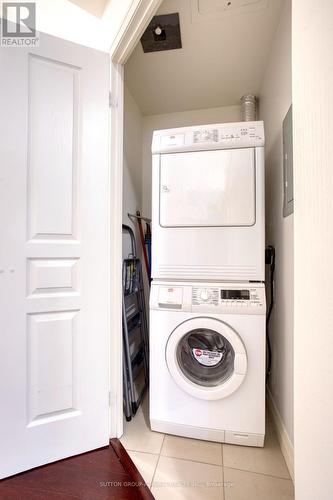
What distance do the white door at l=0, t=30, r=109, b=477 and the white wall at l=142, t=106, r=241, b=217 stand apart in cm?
113

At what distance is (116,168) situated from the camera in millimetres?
1314

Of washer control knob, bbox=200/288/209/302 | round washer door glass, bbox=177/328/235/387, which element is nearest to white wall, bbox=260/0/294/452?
round washer door glass, bbox=177/328/235/387

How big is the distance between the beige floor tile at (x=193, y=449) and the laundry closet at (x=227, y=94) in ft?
0.14

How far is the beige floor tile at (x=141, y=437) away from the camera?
1269 mm

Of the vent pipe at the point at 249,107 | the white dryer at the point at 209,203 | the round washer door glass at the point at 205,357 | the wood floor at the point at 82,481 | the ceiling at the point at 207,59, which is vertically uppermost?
the ceiling at the point at 207,59

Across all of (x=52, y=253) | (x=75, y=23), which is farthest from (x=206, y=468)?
(x=75, y=23)

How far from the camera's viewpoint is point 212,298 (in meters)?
1.32

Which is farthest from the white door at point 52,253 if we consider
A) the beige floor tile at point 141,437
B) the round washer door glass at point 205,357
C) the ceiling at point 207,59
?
the ceiling at point 207,59

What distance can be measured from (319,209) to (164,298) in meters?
1.03

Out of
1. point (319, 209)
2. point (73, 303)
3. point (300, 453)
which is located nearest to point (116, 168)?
point (73, 303)

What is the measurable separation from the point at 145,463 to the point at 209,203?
1472 mm

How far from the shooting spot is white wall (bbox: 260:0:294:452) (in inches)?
48.2

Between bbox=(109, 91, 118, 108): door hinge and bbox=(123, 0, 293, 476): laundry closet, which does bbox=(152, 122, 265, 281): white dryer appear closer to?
bbox=(123, 0, 293, 476): laundry closet

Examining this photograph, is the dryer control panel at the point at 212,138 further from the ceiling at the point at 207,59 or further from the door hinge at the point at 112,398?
the door hinge at the point at 112,398
